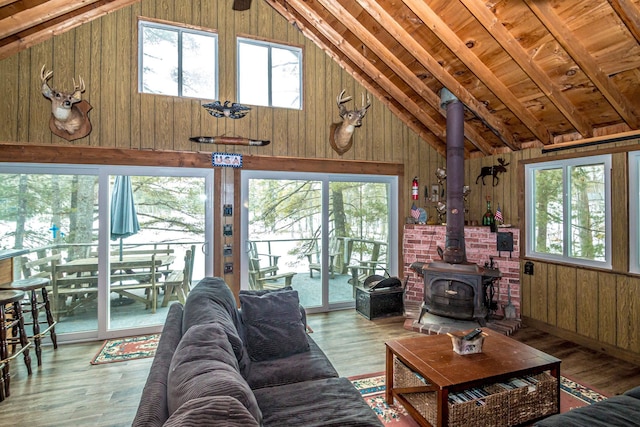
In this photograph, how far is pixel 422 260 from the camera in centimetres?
473

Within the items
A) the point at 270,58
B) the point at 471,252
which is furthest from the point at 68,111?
the point at 471,252

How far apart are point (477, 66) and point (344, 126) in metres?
1.69

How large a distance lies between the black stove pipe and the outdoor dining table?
3472mm

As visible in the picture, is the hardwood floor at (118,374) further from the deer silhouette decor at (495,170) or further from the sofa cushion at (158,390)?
the deer silhouette decor at (495,170)

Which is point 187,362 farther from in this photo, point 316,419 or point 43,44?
point 43,44

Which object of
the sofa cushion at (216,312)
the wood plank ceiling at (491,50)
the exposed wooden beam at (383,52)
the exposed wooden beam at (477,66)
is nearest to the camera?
the sofa cushion at (216,312)

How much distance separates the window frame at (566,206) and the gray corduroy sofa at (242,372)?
3.27 metres

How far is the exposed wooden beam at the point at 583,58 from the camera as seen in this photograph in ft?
8.46

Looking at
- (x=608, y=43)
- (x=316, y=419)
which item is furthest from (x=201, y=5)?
(x=316, y=419)

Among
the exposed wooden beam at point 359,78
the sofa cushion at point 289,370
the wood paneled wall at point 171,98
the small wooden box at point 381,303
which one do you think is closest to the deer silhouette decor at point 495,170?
the exposed wooden beam at point 359,78

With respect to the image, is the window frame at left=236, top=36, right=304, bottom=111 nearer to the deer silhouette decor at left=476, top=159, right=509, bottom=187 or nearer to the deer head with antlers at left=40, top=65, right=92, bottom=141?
the deer head with antlers at left=40, top=65, right=92, bottom=141

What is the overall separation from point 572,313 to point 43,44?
6533 millimetres

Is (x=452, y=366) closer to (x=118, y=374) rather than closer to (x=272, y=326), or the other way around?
(x=272, y=326)

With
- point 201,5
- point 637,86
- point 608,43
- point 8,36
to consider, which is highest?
point 201,5
